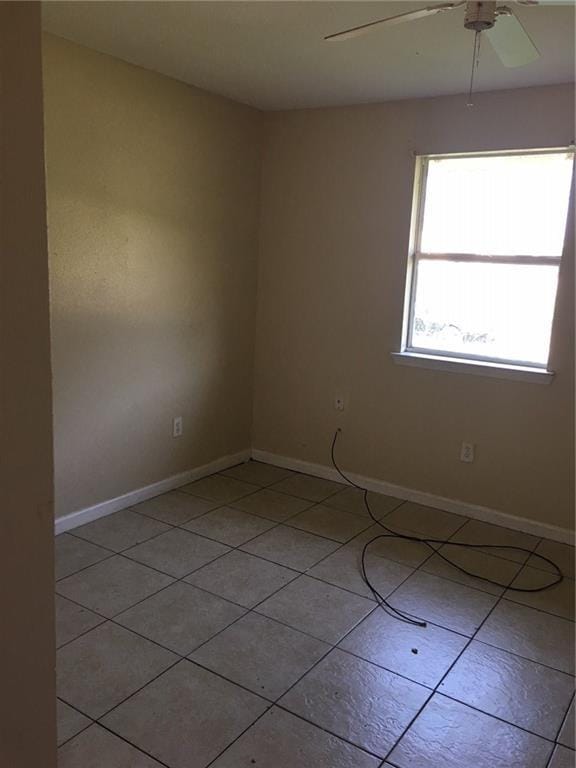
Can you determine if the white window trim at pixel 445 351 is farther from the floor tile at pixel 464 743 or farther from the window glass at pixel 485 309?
the floor tile at pixel 464 743

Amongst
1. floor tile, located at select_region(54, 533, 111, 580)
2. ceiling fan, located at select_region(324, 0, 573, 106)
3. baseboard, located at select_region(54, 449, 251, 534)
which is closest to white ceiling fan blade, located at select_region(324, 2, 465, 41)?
ceiling fan, located at select_region(324, 0, 573, 106)

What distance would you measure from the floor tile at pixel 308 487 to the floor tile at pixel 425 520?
1.54 ft

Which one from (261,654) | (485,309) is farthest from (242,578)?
(485,309)

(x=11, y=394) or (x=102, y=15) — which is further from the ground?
(x=102, y=15)

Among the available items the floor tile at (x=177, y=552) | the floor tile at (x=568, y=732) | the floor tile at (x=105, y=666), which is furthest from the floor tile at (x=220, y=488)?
the floor tile at (x=568, y=732)

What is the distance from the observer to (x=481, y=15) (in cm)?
184

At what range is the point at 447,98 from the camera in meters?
3.37

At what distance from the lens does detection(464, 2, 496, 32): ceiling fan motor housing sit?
1.82 m

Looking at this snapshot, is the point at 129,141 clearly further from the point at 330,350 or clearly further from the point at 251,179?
the point at 330,350

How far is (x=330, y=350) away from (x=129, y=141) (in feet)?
5.69

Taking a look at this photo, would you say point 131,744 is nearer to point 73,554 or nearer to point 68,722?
point 68,722

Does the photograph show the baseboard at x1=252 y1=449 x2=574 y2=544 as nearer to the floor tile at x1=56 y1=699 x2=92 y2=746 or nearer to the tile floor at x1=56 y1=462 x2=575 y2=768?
the tile floor at x1=56 y1=462 x2=575 y2=768

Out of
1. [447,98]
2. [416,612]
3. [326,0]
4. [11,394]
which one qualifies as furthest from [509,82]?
[11,394]

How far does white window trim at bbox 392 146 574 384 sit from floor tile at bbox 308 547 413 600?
1207mm
